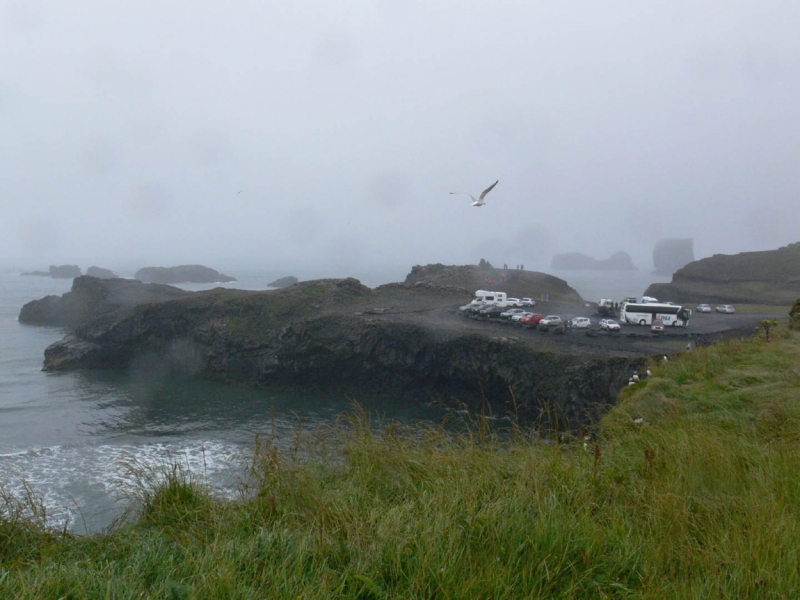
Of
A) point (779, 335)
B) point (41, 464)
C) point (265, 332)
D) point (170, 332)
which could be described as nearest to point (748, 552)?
point (779, 335)

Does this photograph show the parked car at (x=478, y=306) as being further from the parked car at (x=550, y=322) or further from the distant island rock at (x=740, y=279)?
the distant island rock at (x=740, y=279)

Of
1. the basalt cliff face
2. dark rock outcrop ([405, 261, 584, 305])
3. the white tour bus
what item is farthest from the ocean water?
dark rock outcrop ([405, 261, 584, 305])

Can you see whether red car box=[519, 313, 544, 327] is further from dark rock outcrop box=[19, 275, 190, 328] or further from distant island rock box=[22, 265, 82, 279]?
distant island rock box=[22, 265, 82, 279]

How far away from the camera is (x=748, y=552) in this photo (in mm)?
3031

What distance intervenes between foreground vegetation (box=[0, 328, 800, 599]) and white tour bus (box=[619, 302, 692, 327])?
28.5 m

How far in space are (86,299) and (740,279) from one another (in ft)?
234

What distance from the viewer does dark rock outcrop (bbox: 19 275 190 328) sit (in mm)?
60469

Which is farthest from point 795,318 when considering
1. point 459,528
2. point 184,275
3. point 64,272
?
point 64,272

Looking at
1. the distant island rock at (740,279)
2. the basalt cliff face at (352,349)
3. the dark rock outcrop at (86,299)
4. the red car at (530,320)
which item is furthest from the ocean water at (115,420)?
the distant island rock at (740,279)

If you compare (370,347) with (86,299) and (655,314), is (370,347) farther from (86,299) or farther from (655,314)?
(86,299)

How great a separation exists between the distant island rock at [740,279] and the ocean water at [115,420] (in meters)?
39.6

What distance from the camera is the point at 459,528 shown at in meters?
3.49

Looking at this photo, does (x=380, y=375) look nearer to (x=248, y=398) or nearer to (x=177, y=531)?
(x=248, y=398)

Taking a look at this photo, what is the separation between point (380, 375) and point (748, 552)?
32.3 metres
